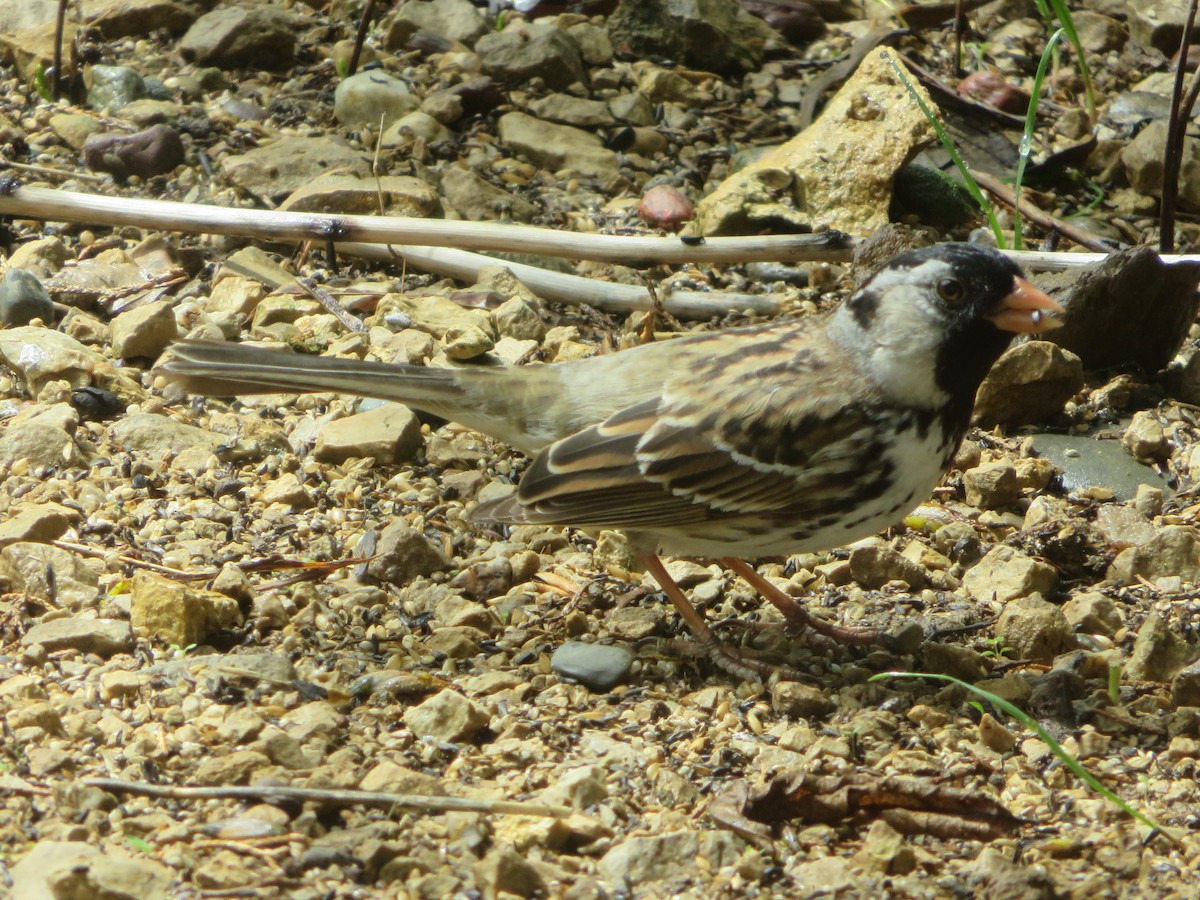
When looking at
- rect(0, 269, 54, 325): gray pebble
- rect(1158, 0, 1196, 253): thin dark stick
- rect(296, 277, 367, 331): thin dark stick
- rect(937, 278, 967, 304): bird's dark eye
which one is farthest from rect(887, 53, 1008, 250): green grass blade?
rect(0, 269, 54, 325): gray pebble

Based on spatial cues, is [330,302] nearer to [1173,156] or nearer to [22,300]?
[22,300]

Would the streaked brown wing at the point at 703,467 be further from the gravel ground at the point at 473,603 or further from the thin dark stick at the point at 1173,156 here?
the thin dark stick at the point at 1173,156

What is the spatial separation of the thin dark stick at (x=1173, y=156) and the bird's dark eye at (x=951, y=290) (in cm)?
205

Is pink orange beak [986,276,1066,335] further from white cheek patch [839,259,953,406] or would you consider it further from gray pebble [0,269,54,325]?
gray pebble [0,269,54,325]

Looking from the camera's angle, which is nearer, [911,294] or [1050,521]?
[911,294]

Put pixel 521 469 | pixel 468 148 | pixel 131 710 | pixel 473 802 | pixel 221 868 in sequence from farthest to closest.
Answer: pixel 468 148 → pixel 521 469 → pixel 131 710 → pixel 473 802 → pixel 221 868

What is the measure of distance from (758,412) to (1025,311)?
0.82 m

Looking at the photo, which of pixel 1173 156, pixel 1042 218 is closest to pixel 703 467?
pixel 1173 156

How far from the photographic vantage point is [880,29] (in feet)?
25.3

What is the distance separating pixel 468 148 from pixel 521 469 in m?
2.23

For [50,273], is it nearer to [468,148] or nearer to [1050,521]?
[468,148]

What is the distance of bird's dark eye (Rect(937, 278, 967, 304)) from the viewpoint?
416cm

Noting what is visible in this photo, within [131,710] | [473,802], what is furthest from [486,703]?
[131,710]

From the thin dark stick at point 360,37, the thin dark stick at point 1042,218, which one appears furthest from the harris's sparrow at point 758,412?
the thin dark stick at point 360,37
